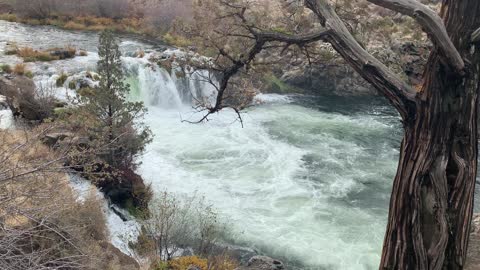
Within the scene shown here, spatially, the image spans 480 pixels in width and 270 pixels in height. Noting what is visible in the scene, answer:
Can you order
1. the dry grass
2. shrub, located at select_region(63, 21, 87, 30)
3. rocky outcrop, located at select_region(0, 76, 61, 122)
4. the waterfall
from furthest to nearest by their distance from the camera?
shrub, located at select_region(63, 21, 87, 30) → the waterfall → rocky outcrop, located at select_region(0, 76, 61, 122) → the dry grass

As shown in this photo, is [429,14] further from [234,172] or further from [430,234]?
[234,172]

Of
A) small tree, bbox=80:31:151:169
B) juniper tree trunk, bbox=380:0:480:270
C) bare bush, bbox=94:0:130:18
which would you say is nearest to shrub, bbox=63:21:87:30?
bare bush, bbox=94:0:130:18

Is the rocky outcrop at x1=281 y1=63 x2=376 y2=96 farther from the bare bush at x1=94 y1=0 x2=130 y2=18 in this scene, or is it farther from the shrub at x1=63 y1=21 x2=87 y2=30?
the shrub at x1=63 y1=21 x2=87 y2=30

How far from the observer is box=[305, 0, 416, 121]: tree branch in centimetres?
388

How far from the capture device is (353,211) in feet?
41.5

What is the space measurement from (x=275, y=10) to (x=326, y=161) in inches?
422

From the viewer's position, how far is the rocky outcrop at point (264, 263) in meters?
9.25

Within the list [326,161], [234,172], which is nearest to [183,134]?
[234,172]

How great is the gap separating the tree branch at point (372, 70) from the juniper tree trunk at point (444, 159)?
11cm

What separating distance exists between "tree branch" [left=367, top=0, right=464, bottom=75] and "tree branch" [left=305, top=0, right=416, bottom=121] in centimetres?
44

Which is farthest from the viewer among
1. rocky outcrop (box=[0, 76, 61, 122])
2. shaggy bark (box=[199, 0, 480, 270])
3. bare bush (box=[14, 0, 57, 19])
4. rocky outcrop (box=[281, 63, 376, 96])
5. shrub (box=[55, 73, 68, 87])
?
bare bush (box=[14, 0, 57, 19])

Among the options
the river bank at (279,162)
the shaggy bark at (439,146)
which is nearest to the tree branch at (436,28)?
the shaggy bark at (439,146)

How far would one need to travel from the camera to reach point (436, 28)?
3.48m

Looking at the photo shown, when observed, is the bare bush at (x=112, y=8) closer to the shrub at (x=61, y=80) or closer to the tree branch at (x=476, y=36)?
the shrub at (x=61, y=80)
